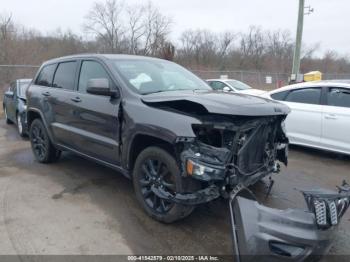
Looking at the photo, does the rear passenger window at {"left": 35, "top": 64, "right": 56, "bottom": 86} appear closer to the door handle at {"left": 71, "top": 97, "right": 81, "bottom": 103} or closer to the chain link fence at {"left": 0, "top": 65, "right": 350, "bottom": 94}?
the door handle at {"left": 71, "top": 97, "right": 81, "bottom": 103}

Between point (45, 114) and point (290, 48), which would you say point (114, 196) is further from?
point (290, 48)

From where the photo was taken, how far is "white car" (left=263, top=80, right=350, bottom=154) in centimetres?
661

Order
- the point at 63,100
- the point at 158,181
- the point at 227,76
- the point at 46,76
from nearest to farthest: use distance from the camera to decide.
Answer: the point at 158,181
the point at 63,100
the point at 46,76
the point at 227,76

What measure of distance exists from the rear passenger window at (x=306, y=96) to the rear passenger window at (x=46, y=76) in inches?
189

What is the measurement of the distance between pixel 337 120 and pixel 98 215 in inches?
185

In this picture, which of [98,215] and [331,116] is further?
[331,116]

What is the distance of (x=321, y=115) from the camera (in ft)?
22.6

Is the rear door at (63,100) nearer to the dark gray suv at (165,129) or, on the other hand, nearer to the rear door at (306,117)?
the dark gray suv at (165,129)

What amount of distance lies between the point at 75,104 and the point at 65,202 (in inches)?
54.1

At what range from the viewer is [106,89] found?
4277mm

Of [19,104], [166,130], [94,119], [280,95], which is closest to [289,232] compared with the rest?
[166,130]

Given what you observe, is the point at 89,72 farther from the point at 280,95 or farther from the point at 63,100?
the point at 280,95

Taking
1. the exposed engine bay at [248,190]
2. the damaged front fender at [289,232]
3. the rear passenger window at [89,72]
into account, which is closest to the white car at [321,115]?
the exposed engine bay at [248,190]

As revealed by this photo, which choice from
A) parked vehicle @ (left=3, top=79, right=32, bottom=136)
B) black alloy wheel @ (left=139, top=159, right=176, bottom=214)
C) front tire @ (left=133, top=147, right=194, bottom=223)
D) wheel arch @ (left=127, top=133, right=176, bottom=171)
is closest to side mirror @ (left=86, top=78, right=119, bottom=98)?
wheel arch @ (left=127, top=133, right=176, bottom=171)
